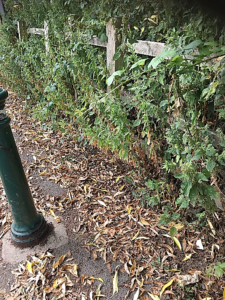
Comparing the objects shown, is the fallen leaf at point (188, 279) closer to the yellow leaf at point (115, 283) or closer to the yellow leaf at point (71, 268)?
the yellow leaf at point (115, 283)

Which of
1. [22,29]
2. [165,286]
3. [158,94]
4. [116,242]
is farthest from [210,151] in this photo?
[22,29]

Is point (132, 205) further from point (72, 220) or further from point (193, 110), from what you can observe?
point (193, 110)

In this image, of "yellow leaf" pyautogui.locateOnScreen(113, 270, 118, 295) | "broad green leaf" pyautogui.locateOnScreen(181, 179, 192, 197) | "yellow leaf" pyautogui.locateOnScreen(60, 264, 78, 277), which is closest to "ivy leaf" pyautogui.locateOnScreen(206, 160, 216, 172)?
"broad green leaf" pyautogui.locateOnScreen(181, 179, 192, 197)

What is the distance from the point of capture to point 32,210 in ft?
6.71

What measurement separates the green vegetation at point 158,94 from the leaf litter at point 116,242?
206mm

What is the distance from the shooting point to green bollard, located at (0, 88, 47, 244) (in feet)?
5.57

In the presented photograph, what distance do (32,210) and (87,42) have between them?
6.40 feet

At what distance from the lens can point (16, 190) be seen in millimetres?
1888

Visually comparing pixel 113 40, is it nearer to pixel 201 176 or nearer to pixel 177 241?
pixel 201 176

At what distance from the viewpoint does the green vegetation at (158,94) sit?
1.42 metres

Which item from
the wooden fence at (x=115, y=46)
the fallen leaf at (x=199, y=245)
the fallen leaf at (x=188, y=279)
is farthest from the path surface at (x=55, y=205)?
the wooden fence at (x=115, y=46)

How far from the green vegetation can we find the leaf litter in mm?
206

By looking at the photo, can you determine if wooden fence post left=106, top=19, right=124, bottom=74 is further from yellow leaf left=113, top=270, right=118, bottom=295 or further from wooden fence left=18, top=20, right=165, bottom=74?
yellow leaf left=113, top=270, right=118, bottom=295

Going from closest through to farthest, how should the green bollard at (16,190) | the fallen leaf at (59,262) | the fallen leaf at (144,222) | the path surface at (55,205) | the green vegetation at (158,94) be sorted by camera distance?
1. the green vegetation at (158,94)
2. the green bollard at (16,190)
3. the path surface at (55,205)
4. the fallen leaf at (59,262)
5. the fallen leaf at (144,222)
